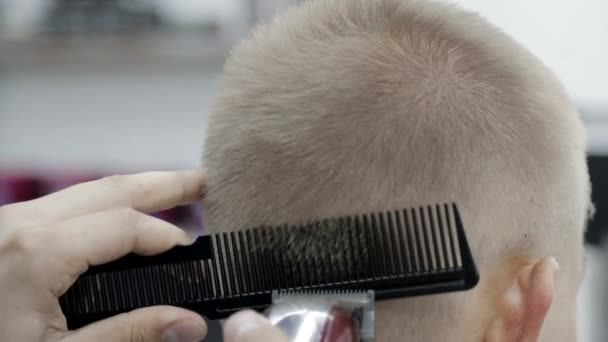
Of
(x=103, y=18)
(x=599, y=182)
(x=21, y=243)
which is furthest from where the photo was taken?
(x=103, y=18)

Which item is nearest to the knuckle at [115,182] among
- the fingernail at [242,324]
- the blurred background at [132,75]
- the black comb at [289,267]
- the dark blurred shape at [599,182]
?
the black comb at [289,267]

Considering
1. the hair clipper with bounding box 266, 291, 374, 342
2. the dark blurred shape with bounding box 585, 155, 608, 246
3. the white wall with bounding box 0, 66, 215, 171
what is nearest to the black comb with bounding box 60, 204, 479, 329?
the hair clipper with bounding box 266, 291, 374, 342

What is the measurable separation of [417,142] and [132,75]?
4.73 ft

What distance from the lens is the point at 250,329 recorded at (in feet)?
2.00

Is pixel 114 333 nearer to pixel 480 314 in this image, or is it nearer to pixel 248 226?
pixel 248 226

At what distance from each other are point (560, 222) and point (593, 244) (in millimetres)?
927

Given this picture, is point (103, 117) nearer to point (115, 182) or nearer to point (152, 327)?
point (115, 182)

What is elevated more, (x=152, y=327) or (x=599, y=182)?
(x=152, y=327)

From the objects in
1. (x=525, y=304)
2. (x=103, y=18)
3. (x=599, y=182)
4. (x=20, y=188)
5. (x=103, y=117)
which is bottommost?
(x=599, y=182)

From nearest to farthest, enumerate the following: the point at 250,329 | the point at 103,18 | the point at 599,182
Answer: the point at 250,329 < the point at 599,182 < the point at 103,18

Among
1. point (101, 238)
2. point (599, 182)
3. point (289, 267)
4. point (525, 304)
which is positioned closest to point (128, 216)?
point (101, 238)

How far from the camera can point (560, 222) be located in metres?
0.76

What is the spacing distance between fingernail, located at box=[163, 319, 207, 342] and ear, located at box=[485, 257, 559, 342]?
0.29m

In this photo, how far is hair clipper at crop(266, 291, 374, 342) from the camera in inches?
24.5
